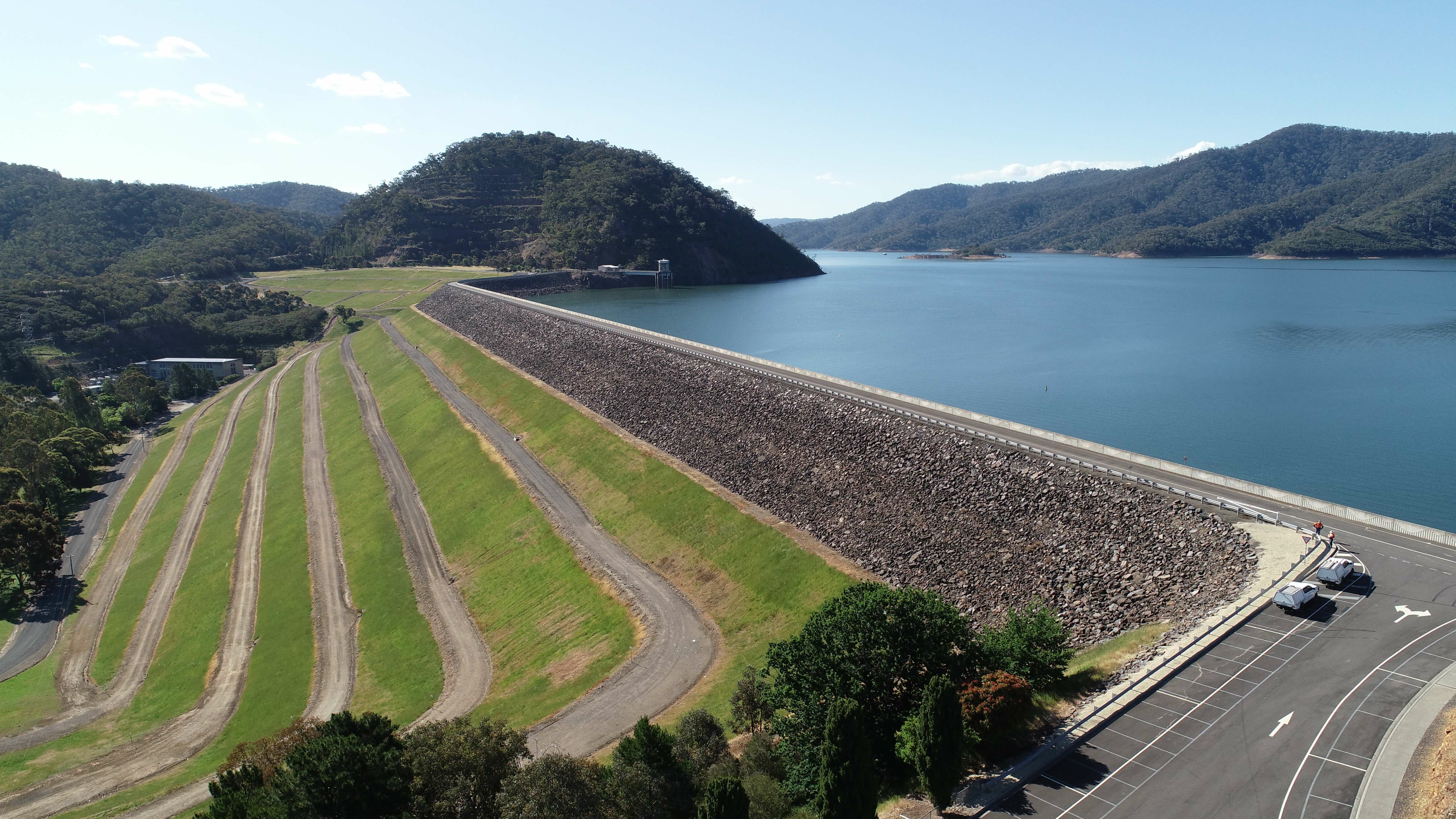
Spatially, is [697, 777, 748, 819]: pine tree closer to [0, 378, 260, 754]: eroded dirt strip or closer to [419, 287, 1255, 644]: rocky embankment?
[419, 287, 1255, 644]: rocky embankment

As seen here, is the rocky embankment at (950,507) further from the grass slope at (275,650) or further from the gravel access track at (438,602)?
the grass slope at (275,650)

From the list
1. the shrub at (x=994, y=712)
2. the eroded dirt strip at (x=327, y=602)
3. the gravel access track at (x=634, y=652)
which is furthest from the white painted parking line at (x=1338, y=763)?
the eroded dirt strip at (x=327, y=602)

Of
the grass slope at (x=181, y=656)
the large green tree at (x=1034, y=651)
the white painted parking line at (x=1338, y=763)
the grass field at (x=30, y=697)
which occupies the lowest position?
the grass field at (x=30, y=697)

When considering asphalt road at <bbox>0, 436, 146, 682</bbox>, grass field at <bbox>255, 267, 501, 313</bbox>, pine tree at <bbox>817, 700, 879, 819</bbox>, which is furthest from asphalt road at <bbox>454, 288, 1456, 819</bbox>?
grass field at <bbox>255, 267, 501, 313</bbox>

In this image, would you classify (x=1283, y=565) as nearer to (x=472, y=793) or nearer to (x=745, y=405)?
(x=472, y=793)

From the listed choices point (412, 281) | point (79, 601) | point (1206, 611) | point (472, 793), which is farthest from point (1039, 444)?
point (412, 281)

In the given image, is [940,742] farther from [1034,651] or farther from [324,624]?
[324,624]
